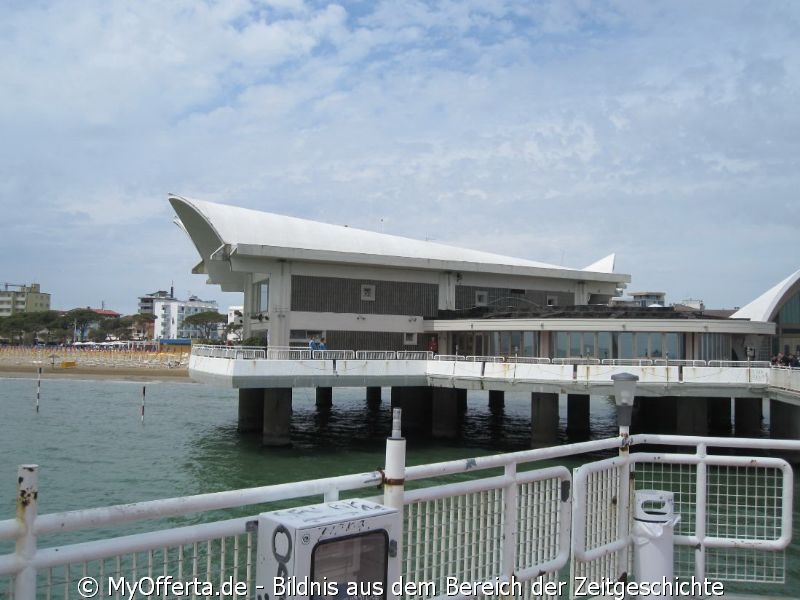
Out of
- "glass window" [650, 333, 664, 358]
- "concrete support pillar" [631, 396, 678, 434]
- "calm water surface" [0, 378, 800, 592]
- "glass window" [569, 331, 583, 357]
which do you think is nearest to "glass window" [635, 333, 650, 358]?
"glass window" [650, 333, 664, 358]

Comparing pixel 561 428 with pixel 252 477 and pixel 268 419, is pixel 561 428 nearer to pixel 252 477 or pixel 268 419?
pixel 268 419

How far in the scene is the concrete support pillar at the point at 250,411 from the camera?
→ 35219 mm

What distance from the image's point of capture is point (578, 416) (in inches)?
1448

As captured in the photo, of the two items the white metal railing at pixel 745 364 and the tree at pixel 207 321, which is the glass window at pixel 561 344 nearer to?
the white metal railing at pixel 745 364

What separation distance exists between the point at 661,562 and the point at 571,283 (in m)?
37.3

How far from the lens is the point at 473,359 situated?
105ft

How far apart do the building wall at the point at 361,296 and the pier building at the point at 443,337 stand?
0.20 ft

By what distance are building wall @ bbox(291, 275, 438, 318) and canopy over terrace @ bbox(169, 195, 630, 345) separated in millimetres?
50

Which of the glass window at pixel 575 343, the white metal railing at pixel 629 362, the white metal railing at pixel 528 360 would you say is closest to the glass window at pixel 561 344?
the glass window at pixel 575 343

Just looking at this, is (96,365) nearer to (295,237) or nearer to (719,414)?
(295,237)

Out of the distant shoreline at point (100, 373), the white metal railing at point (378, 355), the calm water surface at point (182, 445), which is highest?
the white metal railing at point (378, 355)

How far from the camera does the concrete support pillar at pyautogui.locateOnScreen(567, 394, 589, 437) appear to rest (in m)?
36.5

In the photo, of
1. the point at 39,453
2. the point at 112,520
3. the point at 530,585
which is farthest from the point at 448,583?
the point at 39,453

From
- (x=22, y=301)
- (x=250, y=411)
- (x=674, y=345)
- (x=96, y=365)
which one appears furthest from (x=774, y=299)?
(x=22, y=301)
